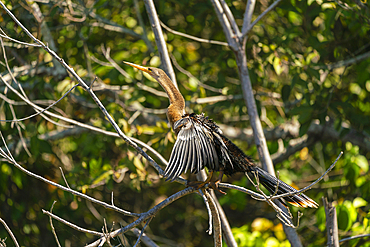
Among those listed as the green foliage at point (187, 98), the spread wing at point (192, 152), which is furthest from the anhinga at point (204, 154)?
the green foliage at point (187, 98)

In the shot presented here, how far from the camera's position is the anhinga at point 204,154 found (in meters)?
1.51

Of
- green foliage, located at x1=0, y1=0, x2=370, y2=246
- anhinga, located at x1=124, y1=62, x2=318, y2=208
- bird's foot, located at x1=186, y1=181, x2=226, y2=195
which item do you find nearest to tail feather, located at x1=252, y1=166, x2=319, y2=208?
anhinga, located at x1=124, y1=62, x2=318, y2=208

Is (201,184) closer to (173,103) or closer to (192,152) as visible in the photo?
(192,152)

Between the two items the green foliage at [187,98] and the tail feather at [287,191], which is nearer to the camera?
the tail feather at [287,191]

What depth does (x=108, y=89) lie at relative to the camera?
10.8ft

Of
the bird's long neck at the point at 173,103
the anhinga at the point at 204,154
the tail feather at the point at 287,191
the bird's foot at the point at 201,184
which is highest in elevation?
the bird's long neck at the point at 173,103

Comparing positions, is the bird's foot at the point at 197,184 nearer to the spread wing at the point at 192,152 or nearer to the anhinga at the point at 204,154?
the anhinga at the point at 204,154

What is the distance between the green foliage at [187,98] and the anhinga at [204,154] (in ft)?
2.25

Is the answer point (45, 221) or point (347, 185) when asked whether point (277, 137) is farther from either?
point (45, 221)

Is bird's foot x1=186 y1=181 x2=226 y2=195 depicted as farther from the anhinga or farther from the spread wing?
the spread wing

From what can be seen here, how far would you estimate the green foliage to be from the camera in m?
2.85

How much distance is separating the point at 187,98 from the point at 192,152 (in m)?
1.62

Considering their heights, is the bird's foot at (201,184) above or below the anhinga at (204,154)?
below

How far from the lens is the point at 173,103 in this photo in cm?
219
